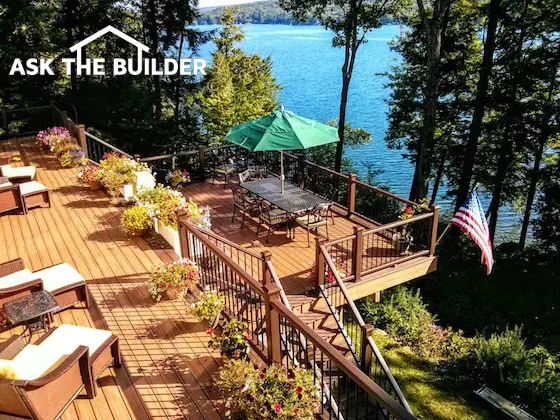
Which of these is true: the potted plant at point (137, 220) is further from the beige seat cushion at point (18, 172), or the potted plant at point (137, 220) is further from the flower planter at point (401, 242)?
the flower planter at point (401, 242)

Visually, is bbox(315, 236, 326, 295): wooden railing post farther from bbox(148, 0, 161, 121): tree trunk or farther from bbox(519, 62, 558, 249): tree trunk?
bbox(148, 0, 161, 121): tree trunk

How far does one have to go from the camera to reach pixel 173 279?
622 centimetres

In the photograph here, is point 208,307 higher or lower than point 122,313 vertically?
higher

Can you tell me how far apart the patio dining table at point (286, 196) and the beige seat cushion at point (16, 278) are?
4544 millimetres

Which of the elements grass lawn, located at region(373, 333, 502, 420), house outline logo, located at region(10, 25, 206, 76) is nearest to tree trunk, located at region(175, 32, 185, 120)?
house outline logo, located at region(10, 25, 206, 76)

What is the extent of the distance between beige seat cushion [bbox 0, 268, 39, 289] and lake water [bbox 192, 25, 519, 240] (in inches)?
769

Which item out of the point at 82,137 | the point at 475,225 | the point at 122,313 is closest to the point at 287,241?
the point at 475,225

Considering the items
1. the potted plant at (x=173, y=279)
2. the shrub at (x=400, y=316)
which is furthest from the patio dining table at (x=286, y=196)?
the shrub at (x=400, y=316)

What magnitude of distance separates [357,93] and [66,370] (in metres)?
41.2

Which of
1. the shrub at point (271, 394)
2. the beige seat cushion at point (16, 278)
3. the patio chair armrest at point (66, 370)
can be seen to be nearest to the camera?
the patio chair armrest at point (66, 370)

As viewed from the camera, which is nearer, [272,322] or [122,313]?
[272,322]

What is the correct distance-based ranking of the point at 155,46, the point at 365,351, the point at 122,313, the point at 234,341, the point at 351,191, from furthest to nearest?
the point at 155,46, the point at 351,191, the point at 365,351, the point at 122,313, the point at 234,341

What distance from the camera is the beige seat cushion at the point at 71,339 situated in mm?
4522

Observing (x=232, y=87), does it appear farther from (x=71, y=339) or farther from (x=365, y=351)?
(x=71, y=339)
